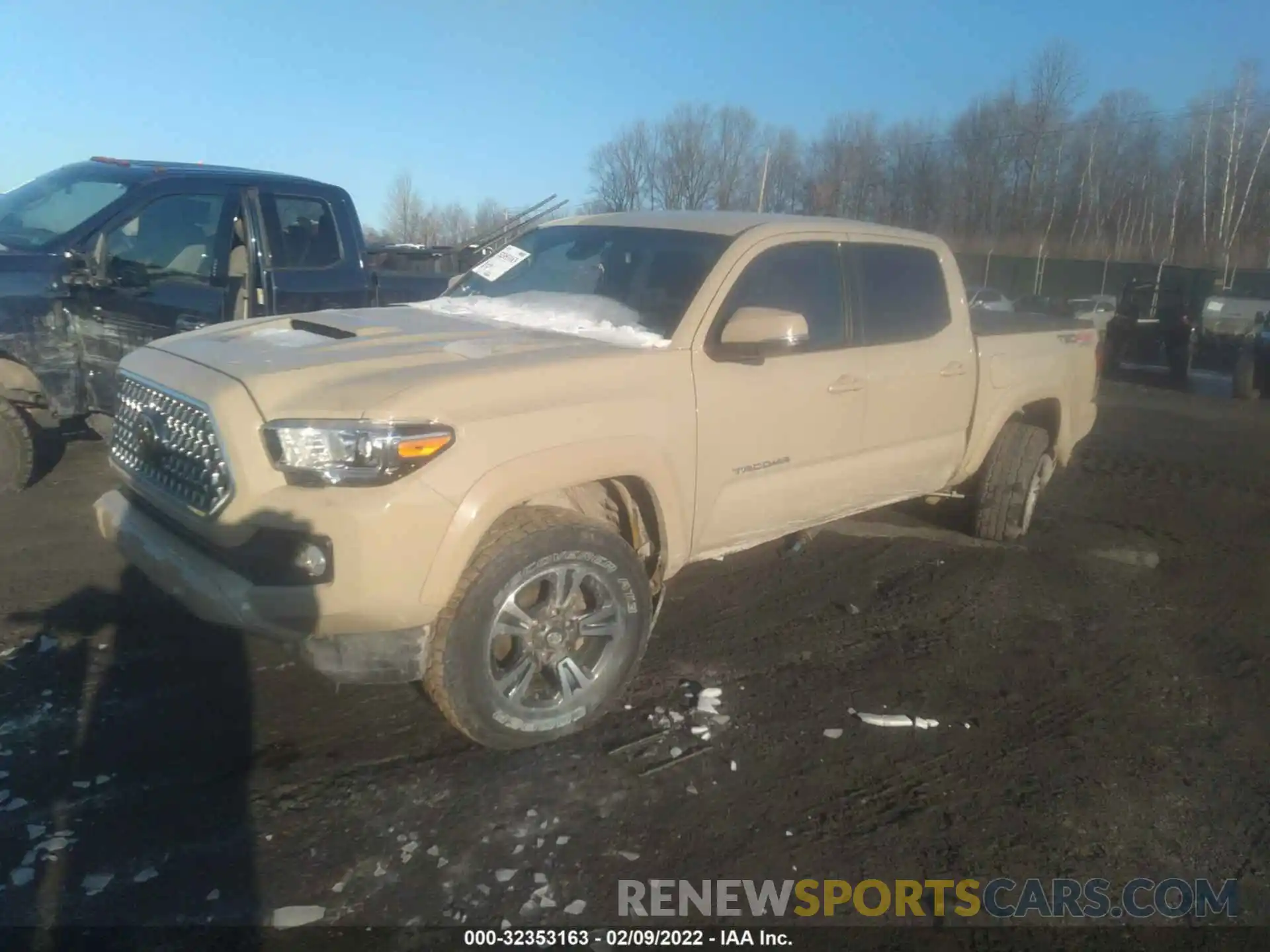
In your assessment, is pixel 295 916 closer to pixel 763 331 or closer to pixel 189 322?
pixel 763 331

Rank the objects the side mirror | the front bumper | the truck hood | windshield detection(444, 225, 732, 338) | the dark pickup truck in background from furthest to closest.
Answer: the dark pickup truck in background, windshield detection(444, 225, 732, 338), the side mirror, the truck hood, the front bumper

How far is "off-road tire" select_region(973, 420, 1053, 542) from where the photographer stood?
→ 5973 millimetres

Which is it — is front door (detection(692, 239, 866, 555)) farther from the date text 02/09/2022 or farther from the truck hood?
the date text 02/09/2022

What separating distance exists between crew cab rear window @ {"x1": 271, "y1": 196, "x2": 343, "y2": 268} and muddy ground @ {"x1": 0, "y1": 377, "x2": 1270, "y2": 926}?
2.26 m

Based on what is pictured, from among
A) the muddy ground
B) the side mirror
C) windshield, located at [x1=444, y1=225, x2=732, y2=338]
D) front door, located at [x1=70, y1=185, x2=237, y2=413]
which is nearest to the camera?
the muddy ground

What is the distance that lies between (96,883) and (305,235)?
5000mm

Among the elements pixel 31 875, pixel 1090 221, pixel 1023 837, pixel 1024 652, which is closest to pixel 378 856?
pixel 31 875

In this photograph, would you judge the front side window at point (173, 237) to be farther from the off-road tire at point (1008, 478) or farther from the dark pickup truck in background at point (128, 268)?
the off-road tire at point (1008, 478)

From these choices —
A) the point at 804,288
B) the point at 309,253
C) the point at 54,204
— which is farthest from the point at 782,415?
the point at 54,204

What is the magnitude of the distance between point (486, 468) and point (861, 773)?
1.75 metres

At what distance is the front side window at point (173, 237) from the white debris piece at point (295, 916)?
181 inches

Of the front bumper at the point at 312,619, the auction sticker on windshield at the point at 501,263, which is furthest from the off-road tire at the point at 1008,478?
the front bumper at the point at 312,619

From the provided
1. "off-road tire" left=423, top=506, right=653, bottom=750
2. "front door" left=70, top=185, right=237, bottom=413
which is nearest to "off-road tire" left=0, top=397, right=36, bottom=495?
"front door" left=70, top=185, right=237, bottom=413

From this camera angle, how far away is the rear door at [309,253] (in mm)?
6512
